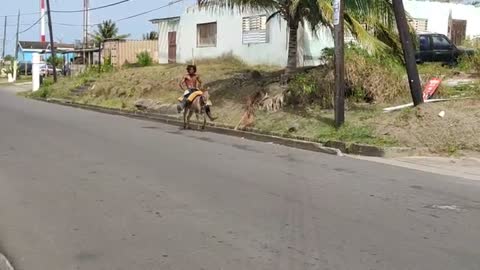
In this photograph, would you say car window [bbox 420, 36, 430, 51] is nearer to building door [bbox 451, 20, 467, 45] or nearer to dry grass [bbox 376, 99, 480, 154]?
building door [bbox 451, 20, 467, 45]

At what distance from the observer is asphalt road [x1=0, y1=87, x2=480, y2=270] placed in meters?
5.81

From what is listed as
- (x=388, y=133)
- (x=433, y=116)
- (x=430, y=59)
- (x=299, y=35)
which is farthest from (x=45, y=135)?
(x=430, y=59)

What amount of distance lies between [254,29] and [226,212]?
882 inches

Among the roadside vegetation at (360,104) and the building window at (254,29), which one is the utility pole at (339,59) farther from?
the building window at (254,29)

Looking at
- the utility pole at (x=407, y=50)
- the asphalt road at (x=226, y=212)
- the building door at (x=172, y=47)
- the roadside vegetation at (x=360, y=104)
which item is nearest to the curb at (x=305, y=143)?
the roadside vegetation at (x=360, y=104)

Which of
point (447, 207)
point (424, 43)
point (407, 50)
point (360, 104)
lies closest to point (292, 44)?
point (360, 104)

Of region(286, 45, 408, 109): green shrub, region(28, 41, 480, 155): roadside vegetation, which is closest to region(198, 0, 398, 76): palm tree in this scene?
region(286, 45, 408, 109): green shrub

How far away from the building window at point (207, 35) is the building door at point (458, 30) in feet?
39.0

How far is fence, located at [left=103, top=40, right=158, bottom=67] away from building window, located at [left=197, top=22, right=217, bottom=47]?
8268 mm

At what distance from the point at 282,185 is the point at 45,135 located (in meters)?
8.53

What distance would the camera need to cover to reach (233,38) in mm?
30766

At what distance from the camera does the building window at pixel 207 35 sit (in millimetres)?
32656

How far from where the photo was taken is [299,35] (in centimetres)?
2620

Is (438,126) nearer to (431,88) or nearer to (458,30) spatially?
(431,88)
